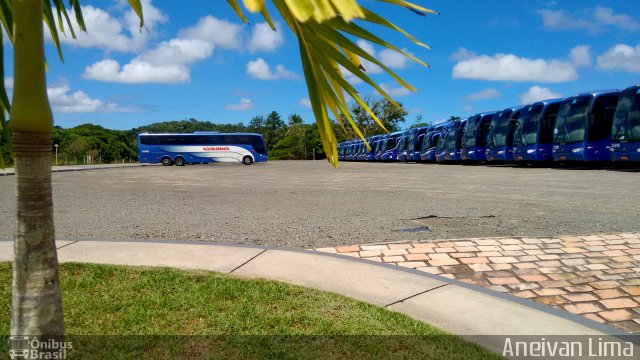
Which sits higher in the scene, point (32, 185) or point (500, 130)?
point (500, 130)

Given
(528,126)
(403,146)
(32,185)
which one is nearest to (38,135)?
(32,185)

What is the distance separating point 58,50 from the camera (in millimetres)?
2535

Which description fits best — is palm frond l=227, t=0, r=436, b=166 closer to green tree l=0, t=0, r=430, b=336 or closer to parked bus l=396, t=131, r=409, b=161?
green tree l=0, t=0, r=430, b=336

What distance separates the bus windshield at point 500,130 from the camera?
2328cm

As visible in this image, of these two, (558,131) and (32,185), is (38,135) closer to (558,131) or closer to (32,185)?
(32,185)

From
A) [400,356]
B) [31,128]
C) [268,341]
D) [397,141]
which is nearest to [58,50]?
[31,128]

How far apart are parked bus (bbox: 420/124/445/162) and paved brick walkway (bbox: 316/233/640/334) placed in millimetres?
27982

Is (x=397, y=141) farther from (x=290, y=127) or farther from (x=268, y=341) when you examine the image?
(x=290, y=127)

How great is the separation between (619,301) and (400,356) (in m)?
1.99

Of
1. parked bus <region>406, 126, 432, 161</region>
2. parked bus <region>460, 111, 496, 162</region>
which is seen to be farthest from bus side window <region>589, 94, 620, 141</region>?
parked bus <region>406, 126, 432, 161</region>

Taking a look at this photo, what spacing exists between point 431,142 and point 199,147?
65.1ft

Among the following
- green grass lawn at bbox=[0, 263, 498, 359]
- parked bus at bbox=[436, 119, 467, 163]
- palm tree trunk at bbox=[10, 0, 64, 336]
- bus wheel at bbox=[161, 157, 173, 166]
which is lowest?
green grass lawn at bbox=[0, 263, 498, 359]

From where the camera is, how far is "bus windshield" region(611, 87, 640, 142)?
51.2 ft

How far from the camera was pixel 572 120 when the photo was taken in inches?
732
